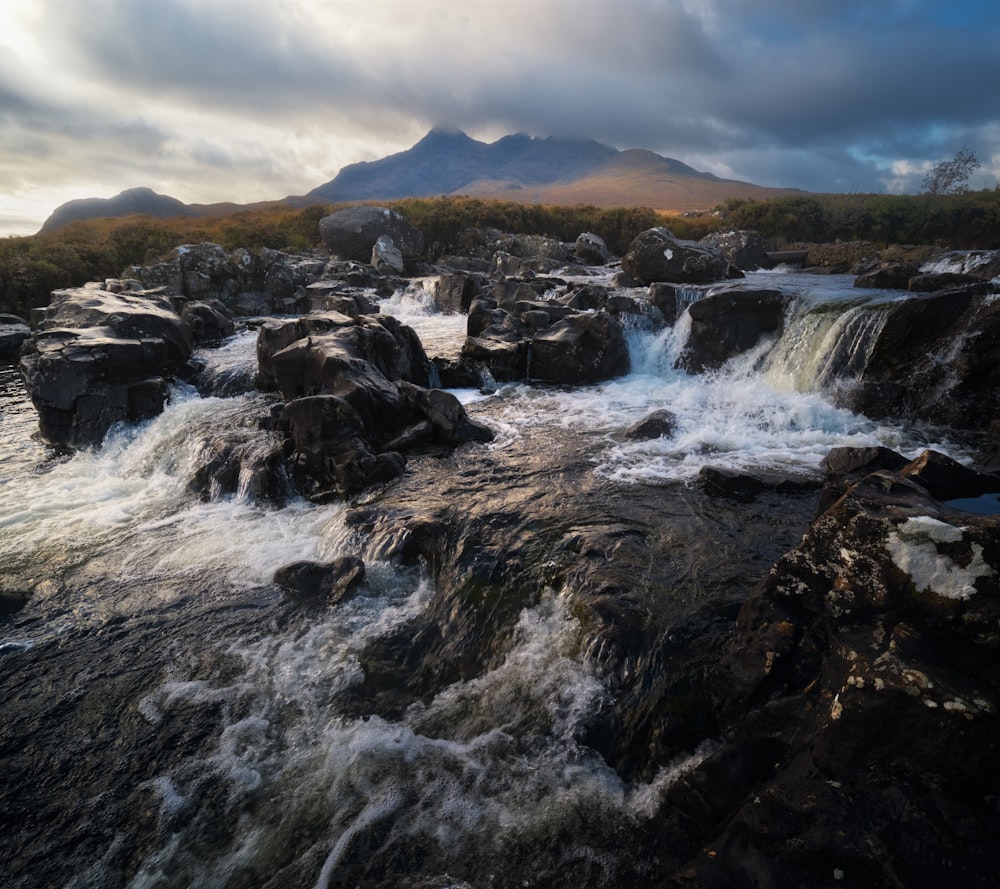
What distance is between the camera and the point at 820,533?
4.51 meters

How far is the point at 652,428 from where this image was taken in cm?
1116

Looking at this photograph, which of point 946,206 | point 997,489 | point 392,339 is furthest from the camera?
point 946,206

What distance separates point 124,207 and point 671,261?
171m

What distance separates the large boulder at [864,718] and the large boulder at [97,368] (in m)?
14.6

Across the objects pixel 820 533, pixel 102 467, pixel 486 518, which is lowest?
pixel 102 467

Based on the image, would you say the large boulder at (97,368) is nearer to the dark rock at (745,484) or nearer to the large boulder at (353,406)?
the large boulder at (353,406)

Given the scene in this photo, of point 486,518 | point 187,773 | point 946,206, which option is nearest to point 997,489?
point 486,518

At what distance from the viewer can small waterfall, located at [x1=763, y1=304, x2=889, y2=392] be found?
12.4 m

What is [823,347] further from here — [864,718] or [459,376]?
[864,718]

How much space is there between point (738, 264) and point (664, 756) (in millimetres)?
30966

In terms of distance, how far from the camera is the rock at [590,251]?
35.3 m

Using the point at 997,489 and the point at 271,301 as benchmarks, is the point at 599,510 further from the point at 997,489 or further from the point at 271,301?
the point at 271,301

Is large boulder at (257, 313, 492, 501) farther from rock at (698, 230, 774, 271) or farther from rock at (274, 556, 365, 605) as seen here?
rock at (698, 230, 774, 271)

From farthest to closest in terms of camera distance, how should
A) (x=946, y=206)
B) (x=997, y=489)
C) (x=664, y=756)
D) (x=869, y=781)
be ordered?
(x=946, y=206)
(x=997, y=489)
(x=664, y=756)
(x=869, y=781)
